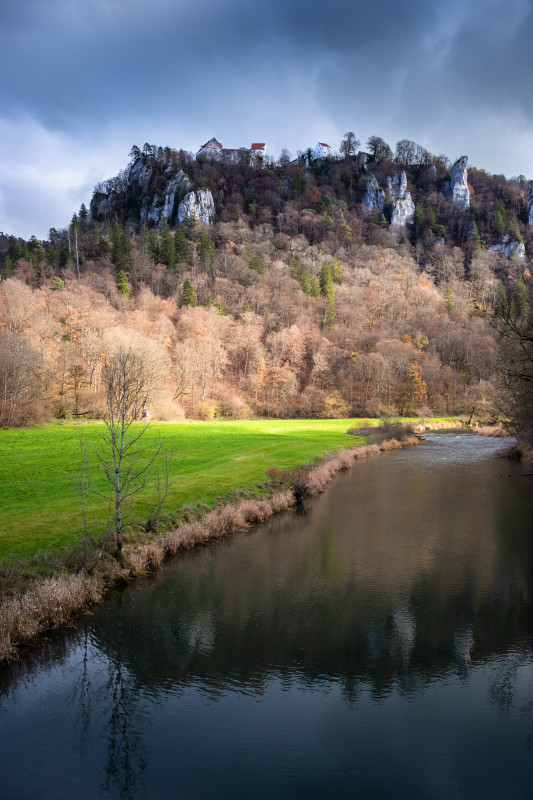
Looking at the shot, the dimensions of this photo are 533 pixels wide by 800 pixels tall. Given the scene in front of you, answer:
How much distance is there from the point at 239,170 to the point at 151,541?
19627 cm

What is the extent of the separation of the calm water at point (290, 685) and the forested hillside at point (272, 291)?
1484 cm

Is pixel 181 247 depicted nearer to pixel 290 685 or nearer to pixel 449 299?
pixel 449 299

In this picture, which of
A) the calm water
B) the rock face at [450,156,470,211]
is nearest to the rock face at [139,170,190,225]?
the rock face at [450,156,470,211]

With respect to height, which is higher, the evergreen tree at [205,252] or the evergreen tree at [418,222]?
the evergreen tree at [418,222]

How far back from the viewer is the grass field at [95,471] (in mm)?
16509

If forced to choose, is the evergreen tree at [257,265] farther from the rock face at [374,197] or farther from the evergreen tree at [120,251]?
the rock face at [374,197]

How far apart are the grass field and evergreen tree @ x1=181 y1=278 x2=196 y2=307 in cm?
5367

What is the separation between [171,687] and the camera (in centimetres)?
945

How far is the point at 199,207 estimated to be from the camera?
506ft

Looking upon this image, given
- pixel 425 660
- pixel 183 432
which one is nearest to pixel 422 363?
pixel 183 432

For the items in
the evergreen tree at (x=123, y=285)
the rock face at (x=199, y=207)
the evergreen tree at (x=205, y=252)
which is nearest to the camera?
the evergreen tree at (x=123, y=285)

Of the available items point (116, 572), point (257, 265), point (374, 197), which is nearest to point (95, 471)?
point (116, 572)

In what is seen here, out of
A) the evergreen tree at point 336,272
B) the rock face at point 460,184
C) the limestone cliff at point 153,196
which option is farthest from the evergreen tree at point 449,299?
the limestone cliff at point 153,196

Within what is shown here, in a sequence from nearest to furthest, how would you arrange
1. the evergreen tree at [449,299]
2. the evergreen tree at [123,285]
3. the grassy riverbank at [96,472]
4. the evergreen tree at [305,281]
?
the grassy riverbank at [96,472] < the evergreen tree at [123,285] < the evergreen tree at [305,281] < the evergreen tree at [449,299]
